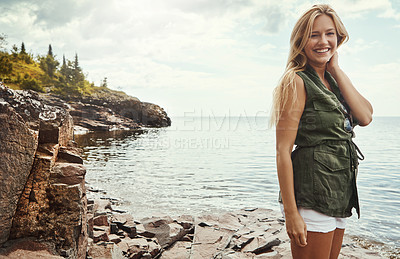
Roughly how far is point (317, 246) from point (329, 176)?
1.57 feet

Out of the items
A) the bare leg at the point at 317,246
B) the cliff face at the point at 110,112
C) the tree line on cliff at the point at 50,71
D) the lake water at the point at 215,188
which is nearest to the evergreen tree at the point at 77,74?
the tree line on cliff at the point at 50,71

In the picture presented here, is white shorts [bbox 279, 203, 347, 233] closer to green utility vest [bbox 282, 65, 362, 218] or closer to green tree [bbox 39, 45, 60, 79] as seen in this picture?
green utility vest [bbox 282, 65, 362, 218]

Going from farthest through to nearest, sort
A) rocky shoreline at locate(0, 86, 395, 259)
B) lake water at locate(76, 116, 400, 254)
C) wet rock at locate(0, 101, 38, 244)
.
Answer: lake water at locate(76, 116, 400, 254), rocky shoreline at locate(0, 86, 395, 259), wet rock at locate(0, 101, 38, 244)

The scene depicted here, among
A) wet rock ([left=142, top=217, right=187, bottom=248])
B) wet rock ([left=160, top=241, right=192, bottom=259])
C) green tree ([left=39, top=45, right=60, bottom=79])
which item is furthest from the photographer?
green tree ([left=39, top=45, right=60, bottom=79])

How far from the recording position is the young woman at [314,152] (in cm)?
200

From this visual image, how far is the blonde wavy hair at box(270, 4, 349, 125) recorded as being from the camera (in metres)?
2.05

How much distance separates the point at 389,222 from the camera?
938cm

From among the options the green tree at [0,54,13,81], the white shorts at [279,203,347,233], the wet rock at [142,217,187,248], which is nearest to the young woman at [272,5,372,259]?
the white shorts at [279,203,347,233]

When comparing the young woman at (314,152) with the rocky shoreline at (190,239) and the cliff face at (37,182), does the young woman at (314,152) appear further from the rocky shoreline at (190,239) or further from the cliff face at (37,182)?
the rocky shoreline at (190,239)

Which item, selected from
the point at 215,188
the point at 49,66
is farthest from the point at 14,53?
the point at 215,188

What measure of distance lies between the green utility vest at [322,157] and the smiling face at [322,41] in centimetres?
21

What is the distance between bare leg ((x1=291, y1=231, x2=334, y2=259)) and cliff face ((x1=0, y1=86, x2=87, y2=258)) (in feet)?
8.95

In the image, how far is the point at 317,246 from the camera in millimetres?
Result: 2037

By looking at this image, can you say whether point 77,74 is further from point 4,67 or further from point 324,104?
point 324,104
